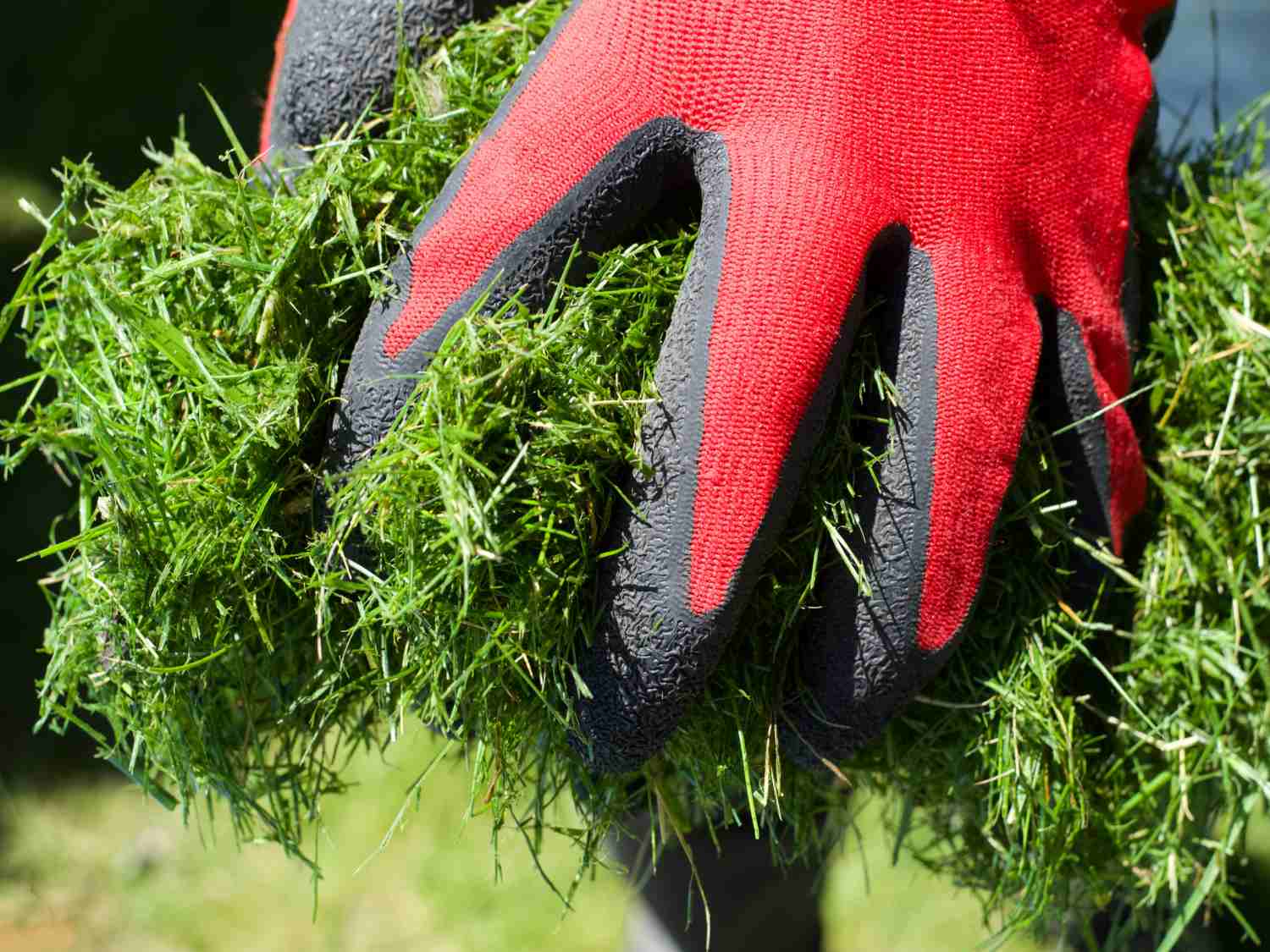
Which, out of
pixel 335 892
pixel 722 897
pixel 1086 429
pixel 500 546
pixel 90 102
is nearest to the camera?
pixel 500 546

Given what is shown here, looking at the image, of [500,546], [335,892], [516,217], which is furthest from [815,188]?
[335,892]

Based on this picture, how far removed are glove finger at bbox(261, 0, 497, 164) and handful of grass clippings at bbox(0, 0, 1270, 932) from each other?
0.03m

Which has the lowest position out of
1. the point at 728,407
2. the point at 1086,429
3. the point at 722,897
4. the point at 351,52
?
the point at 722,897

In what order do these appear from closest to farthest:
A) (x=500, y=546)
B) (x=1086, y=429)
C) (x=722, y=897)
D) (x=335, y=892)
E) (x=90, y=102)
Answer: (x=500, y=546)
(x=1086, y=429)
(x=722, y=897)
(x=335, y=892)
(x=90, y=102)

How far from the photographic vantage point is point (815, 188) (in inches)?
31.0

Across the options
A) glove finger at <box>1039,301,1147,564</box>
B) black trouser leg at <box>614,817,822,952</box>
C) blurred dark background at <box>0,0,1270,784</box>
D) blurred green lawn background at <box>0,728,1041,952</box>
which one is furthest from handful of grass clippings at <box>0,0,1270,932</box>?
blurred dark background at <box>0,0,1270,784</box>

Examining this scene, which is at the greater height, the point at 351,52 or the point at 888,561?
the point at 351,52

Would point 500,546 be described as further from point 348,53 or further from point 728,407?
point 348,53

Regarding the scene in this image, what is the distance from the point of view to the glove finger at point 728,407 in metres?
0.77

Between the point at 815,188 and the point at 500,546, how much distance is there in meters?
0.32

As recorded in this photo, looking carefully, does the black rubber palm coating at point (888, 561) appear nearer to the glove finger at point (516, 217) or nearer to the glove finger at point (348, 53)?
the glove finger at point (516, 217)

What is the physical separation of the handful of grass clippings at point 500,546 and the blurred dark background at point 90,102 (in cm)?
133

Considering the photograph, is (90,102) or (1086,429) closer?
(1086,429)

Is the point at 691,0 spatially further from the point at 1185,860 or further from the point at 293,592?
the point at 1185,860
